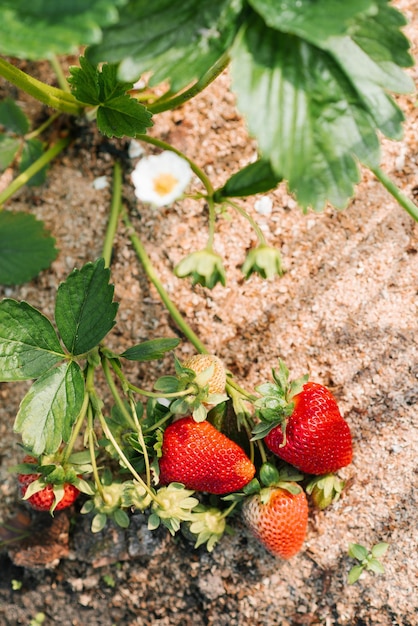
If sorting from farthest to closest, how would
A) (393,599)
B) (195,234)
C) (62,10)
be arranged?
(195,234), (393,599), (62,10)

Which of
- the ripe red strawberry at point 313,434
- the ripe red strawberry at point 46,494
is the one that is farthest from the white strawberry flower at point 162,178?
the ripe red strawberry at point 46,494

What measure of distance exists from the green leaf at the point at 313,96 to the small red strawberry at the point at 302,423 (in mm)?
387

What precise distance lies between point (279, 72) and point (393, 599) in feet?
3.19

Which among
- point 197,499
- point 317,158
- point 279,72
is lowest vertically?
point 197,499

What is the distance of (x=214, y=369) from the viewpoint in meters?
1.18

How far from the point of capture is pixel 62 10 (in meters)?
0.81

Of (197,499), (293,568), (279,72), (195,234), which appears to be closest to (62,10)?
(279,72)

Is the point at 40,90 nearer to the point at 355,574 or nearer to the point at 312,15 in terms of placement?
the point at 312,15

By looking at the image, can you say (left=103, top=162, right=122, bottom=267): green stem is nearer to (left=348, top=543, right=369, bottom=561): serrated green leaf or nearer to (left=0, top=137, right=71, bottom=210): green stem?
(left=0, top=137, right=71, bottom=210): green stem

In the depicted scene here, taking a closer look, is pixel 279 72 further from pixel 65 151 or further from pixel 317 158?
pixel 65 151

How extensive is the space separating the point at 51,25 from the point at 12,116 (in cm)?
69

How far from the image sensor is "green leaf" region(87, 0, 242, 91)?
874 millimetres

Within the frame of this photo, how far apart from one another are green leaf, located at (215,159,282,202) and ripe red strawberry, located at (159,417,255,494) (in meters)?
0.41

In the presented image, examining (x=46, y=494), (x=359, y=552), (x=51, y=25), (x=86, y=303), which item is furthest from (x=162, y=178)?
(x=359, y=552)
